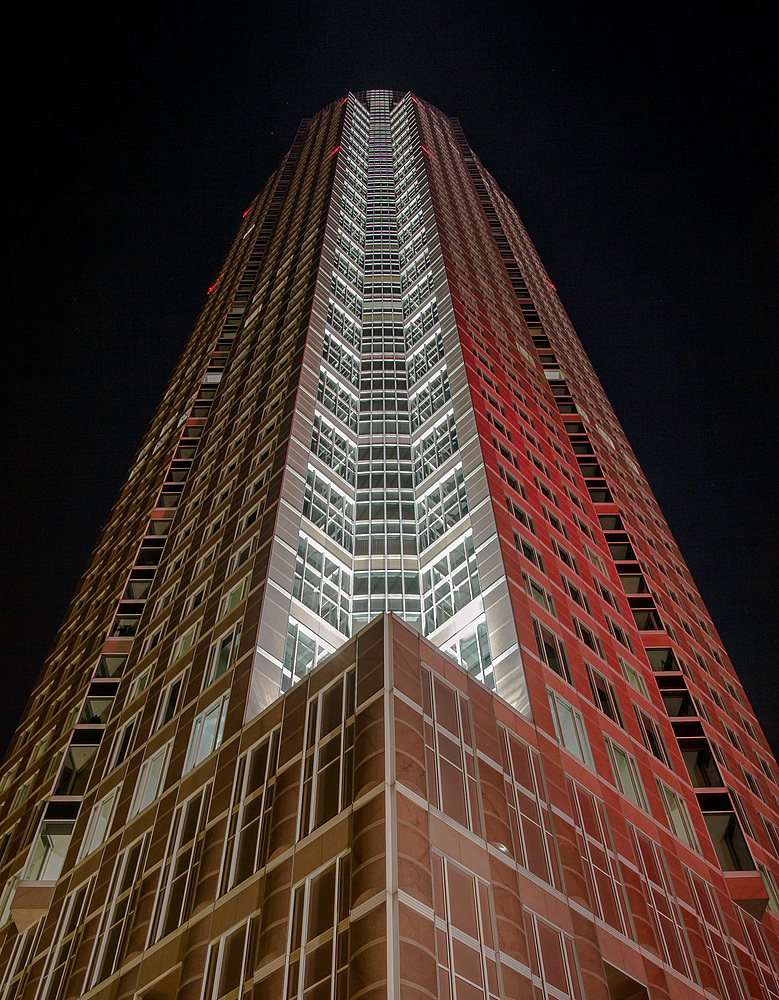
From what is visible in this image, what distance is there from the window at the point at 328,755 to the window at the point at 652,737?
19056mm

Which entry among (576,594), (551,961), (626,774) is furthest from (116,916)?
(576,594)

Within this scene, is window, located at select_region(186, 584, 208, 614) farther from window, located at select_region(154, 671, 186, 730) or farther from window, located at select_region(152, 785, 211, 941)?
window, located at select_region(152, 785, 211, 941)

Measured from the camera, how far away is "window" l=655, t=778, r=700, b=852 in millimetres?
39250

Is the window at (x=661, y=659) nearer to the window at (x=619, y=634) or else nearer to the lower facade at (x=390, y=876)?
the window at (x=619, y=634)

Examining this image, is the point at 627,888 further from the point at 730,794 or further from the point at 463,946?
the point at 730,794

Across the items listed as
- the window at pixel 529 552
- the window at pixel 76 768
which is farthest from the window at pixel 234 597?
the window at pixel 529 552

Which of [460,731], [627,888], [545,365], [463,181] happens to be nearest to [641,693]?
[627,888]

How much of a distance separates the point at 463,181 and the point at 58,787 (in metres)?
104

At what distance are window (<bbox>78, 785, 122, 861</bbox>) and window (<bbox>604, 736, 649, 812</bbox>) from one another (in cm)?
2088

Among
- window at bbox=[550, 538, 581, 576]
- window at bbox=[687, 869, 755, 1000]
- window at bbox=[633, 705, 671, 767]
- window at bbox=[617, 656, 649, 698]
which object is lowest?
window at bbox=[687, 869, 755, 1000]

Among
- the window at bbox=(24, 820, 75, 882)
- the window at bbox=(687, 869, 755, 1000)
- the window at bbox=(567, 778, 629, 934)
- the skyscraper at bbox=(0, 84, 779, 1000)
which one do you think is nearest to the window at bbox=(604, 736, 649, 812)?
the skyscraper at bbox=(0, 84, 779, 1000)

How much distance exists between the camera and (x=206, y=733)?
36.2m

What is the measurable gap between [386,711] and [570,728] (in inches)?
498

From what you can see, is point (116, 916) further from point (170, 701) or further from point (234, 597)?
point (234, 597)
